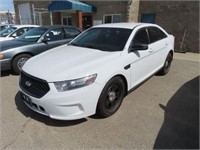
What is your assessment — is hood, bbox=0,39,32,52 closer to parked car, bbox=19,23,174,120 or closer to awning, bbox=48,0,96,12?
parked car, bbox=19,23,174,120

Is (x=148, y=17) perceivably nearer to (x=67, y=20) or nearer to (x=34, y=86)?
(x=67, y=20)

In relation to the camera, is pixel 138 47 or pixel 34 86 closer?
pixel 34 86

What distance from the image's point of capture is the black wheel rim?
123 inches

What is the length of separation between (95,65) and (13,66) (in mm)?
3613

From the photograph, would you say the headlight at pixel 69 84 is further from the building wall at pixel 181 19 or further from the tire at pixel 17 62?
the building wall at pixel 181 19

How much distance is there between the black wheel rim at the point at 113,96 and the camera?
10.2 feet

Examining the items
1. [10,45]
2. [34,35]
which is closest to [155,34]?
[34,35]

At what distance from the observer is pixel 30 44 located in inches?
221

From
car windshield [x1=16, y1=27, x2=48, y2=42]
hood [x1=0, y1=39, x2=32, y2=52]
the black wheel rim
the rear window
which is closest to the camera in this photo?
A: the black wheel rim

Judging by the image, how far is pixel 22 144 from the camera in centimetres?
259

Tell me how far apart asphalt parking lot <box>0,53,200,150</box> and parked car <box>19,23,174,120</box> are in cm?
29

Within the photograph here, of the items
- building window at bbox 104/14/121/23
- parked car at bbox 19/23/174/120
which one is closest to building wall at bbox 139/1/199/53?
building window at bbox 104/14/121/23

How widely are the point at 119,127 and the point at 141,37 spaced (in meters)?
2.14

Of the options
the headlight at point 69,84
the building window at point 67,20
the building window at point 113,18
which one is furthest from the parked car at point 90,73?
the building window at point 67,20
